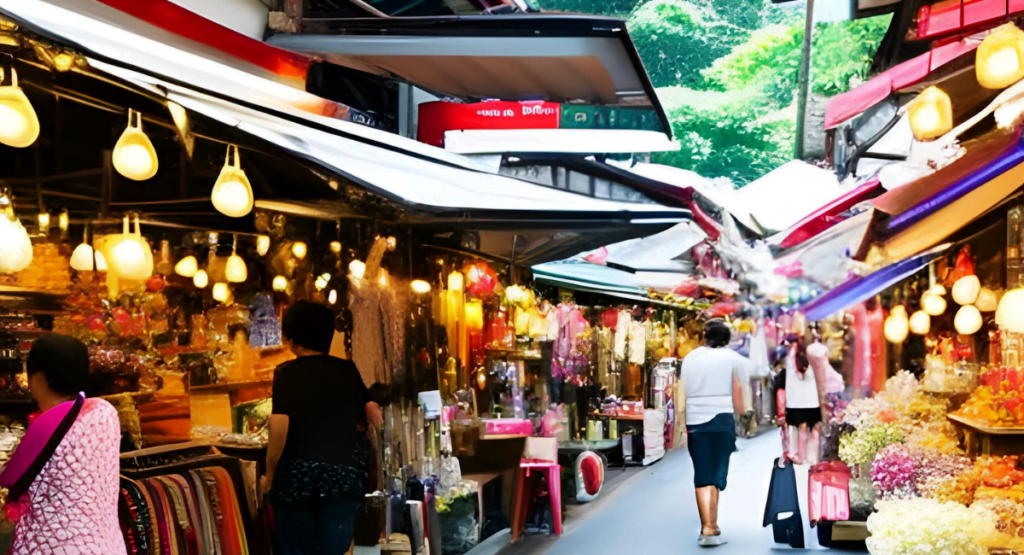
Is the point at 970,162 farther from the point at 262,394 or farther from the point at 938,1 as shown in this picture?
the point at 262,394

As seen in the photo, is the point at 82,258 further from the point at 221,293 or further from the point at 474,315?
the point at 474,315

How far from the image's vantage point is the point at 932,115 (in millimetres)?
5949

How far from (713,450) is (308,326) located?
463 cm

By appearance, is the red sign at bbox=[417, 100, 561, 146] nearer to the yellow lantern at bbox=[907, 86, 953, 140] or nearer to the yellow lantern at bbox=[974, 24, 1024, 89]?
the yellow lantern at bbox=[907, 86, 953, 140]

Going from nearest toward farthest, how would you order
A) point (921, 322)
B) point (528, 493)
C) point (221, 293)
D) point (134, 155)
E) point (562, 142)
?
point (134, 155)
point (221, 293)
point (562, 142)
point (528, 493)
point (921, 322)

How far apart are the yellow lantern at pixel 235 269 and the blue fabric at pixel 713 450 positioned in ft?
13.6

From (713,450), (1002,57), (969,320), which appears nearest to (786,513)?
(713,450)

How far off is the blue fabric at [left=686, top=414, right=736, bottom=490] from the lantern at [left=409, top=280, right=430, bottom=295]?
276 cm

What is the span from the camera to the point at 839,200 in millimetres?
8992

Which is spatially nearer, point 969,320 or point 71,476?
point 71,476

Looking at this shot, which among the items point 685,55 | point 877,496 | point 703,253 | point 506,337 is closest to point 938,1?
point 877,496

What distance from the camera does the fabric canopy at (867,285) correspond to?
36.6 feet

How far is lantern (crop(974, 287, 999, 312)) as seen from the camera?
9.04m

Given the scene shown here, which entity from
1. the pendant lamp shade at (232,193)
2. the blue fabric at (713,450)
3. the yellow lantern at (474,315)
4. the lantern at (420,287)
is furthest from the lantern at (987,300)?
the pendant lamp shade at (232,193)
